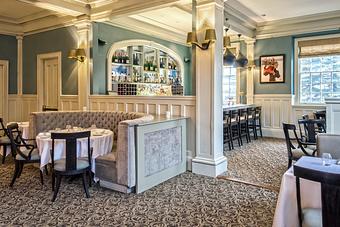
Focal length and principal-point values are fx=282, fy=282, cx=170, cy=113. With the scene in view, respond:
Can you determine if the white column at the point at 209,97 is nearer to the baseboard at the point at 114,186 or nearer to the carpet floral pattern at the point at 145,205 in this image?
the carpet floral pattern at the point at 145,205

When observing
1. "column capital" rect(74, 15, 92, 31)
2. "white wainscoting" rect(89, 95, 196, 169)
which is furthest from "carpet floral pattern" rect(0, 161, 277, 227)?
"column capital" rect(74, 15, 92, 31)

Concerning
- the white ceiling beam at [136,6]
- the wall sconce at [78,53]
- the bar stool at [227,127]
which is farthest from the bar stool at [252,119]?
→ the wall sconce at [78,53]

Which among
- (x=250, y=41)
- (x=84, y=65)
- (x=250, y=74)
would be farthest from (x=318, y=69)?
(x=84, y=65)

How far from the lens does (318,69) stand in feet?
25.3

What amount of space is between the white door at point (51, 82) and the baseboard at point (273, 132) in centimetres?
589

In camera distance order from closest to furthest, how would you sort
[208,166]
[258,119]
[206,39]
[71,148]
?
[71,148] < [206,39] < [208,166] < [258,119]

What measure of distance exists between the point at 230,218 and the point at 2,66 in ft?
24.8

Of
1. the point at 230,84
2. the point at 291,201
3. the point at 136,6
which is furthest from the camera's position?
the point at 230,84

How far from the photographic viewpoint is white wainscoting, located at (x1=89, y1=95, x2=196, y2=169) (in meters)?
4.69

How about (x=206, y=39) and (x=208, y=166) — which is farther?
(x=208, y=166)

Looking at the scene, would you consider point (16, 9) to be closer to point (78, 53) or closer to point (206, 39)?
point (78, 53)

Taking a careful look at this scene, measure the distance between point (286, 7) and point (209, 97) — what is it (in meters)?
3.77

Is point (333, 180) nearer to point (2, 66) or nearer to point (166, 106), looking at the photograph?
point (166, 106)

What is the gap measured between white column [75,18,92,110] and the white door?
1282mm
